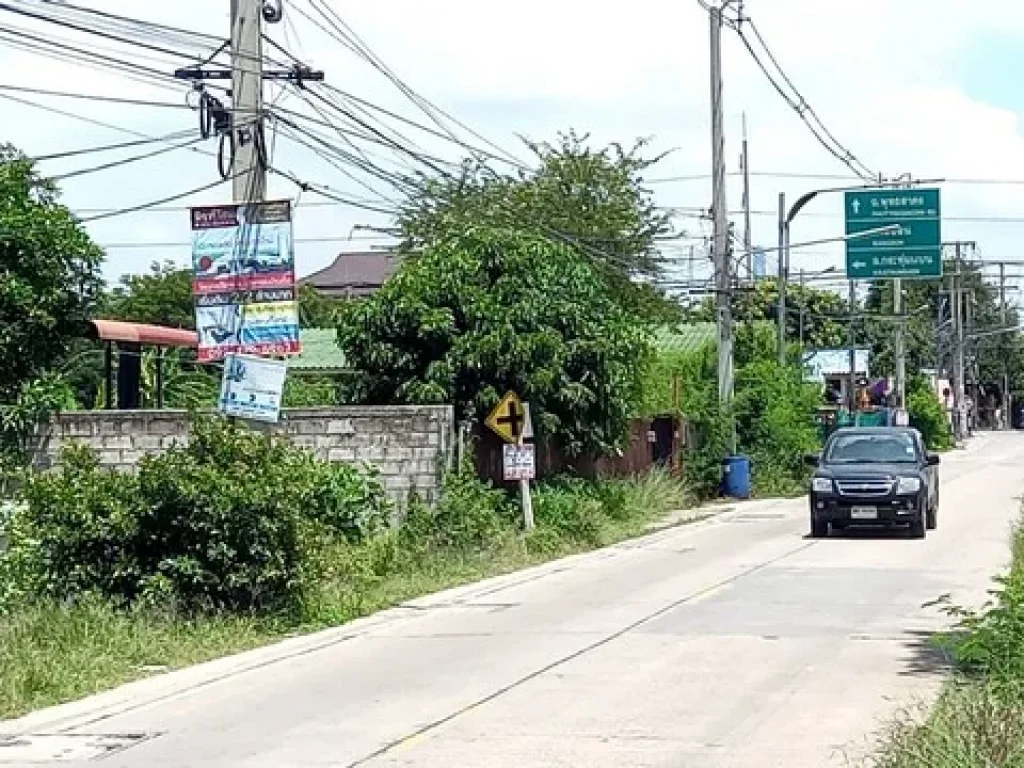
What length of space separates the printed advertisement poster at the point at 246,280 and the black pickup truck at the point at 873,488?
12.5 meters

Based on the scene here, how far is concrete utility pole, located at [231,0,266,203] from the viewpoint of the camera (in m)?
17.0

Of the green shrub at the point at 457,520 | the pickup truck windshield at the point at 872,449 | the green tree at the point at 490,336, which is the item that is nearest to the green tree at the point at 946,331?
the pickup truck windshield at the point at 872,449

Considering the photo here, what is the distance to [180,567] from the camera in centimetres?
1625

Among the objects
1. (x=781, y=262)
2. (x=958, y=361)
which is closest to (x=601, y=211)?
(x=781, y=262)

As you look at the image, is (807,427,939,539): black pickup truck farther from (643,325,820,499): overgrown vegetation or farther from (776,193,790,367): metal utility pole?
(776,193,790,367): metal utility pole

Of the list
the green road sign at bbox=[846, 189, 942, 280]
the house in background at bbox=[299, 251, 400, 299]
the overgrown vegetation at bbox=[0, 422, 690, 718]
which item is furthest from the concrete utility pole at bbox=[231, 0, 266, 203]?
the house in background at bbox=[299, 251, 400, 299]

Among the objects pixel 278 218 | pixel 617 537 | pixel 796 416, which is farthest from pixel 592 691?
pixel 796 416

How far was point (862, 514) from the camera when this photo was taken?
27.0 meters

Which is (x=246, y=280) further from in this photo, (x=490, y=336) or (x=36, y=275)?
(x=490, y=336)

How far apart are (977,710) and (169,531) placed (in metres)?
9.64

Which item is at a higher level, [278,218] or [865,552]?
[278,218]

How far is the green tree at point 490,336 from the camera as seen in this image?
2608cm

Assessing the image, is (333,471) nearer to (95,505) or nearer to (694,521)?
(95,505)

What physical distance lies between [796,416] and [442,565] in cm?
2212
